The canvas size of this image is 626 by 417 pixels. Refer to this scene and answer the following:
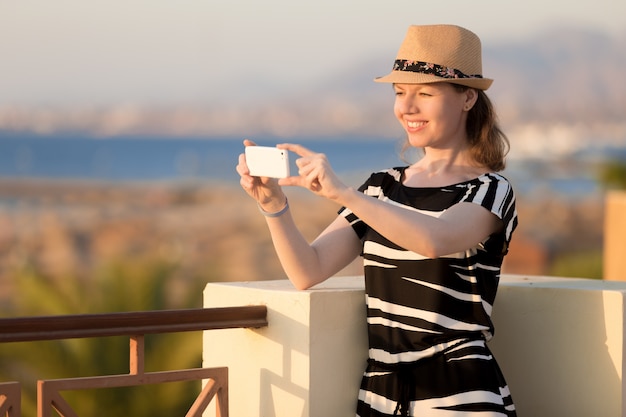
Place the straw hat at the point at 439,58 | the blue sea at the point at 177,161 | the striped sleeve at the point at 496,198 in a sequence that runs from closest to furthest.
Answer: the striped sleeve at the point at 496,198 < the straw hat at the point at 439,58 < the blue sea at the point at 177,161

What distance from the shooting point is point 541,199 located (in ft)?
175

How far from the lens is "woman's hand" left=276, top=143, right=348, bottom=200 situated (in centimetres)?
285

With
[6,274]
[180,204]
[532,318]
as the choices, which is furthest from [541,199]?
[532,318]

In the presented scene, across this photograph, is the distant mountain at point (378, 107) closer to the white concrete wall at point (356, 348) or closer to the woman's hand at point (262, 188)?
the white concrete wall at point (356, 348)

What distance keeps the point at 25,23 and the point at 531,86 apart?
108ft

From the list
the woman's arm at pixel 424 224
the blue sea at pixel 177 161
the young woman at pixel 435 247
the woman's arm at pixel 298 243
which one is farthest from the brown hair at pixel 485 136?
the blue sea at pixel 177 161

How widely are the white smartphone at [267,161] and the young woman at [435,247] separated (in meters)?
0.04

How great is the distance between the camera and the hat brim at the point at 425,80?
3.26 m

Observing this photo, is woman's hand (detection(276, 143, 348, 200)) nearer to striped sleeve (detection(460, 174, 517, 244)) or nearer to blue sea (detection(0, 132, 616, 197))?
striped sleeve (detection(460, 174, 517, 244))

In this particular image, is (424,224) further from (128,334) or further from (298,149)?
(128,334)

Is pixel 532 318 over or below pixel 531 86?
below

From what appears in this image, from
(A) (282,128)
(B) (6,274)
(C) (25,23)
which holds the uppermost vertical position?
(C) (25,23)

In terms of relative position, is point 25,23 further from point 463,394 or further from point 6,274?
point 463,394

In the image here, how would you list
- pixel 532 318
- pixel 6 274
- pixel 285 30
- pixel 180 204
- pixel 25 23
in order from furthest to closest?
pixel 285 30 < pixel 25 23 < pixel 180 204 < pixel 6 274 < pixel 532 318
